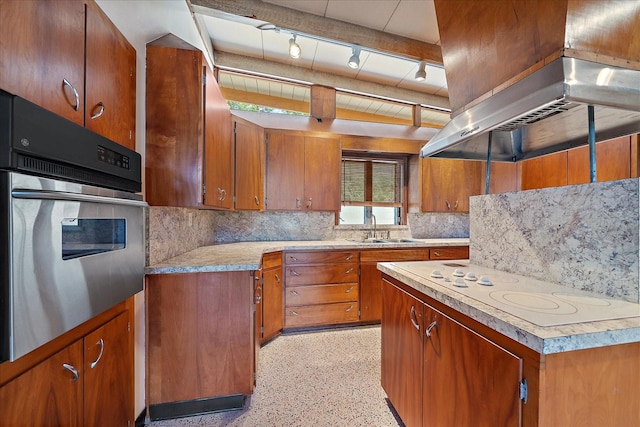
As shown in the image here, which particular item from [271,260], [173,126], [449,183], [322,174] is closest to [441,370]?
[271,260]

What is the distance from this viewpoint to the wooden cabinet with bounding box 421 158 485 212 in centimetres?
355

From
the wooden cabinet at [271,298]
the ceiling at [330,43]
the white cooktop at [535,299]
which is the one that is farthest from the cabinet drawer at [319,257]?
the ceiling at [330,43]

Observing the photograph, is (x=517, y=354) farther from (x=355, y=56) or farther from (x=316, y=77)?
(x=316, y=77)

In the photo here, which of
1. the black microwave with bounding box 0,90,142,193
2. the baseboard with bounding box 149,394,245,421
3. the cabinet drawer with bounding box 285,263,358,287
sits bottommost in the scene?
the baseboard with bounding box 149,394,245,421

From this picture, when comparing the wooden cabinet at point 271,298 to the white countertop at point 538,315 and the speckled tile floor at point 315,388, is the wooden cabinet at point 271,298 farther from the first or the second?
the white countertop at point 538,315

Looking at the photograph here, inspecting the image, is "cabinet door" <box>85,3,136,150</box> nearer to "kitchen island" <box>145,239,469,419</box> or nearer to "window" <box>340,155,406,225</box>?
"kitchen island" <box>145,239,469,419</box>

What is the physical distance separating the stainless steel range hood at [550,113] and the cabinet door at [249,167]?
173 centimetres

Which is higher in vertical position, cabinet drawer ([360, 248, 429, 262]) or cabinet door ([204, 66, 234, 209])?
cabinet door ([204, 66, 234, 209])

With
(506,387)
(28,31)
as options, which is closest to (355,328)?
(506,387)

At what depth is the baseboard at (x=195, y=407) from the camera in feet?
5.23

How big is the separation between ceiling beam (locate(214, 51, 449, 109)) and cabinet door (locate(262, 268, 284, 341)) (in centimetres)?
247

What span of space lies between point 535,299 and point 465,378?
1.27 feet

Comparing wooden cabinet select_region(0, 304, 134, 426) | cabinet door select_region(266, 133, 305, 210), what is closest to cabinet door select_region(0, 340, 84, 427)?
wooden cabinet select_region(0, 304, 134, 426)

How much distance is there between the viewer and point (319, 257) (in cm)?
280
